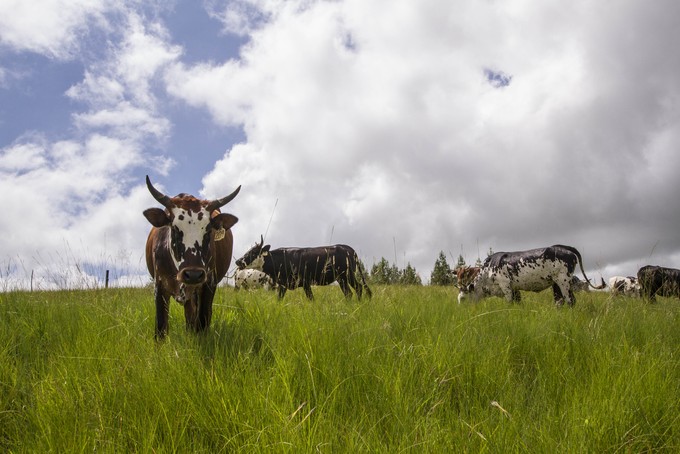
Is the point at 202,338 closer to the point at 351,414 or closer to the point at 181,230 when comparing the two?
the point at 181,230

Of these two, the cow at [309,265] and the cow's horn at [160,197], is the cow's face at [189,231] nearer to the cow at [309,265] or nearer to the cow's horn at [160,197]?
the cow's horn at [160,197]

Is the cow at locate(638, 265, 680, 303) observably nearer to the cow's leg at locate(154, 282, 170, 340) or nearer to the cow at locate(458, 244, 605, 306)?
the cow at locate(458, 244, 605, 306)

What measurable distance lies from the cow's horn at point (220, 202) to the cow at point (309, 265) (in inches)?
257

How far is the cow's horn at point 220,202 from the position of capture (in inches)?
202

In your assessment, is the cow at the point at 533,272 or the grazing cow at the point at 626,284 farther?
the grazing cow at the point at 626,284

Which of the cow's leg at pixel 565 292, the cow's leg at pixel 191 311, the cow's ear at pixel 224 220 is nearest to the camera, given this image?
the cow's leg at pixel 191 311

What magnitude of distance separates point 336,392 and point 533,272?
937 centimetres

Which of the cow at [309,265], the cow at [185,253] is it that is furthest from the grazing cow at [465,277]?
the cow at [185,253]

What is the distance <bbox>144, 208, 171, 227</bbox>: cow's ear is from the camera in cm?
488

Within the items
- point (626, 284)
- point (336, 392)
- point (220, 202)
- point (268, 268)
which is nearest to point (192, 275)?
point (220, 202)

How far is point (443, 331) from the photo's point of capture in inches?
169

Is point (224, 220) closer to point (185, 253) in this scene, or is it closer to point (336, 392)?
point (185, 253)

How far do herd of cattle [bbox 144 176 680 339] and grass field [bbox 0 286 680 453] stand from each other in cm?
62

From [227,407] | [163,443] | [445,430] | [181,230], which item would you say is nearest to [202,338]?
[181,230]
